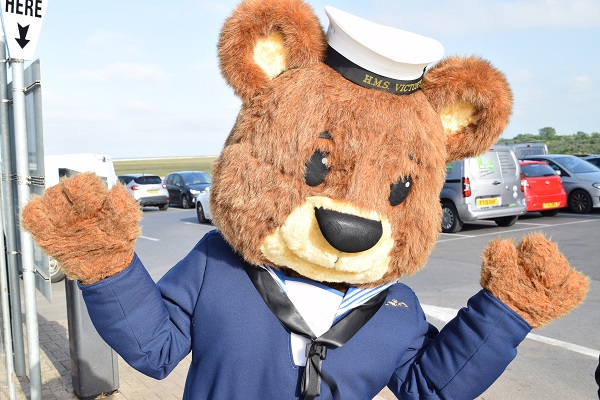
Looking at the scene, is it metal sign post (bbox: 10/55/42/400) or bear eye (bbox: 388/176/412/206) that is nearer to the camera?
bear eye (bbox: 388/176/412/206)

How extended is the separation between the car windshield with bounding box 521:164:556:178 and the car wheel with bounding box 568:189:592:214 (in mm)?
1420

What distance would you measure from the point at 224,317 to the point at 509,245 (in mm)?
846

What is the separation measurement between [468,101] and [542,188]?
12316 millimetres

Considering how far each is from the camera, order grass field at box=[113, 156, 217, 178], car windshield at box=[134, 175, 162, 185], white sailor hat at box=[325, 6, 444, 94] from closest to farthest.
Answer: white sailor hat at box=[325, 6, 444, 94]
car windshield at box=[134, 175, 162, 185]
grass field at box=[113, 156, 217, 178]

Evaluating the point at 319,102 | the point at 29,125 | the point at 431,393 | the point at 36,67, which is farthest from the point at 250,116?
the point at 29,125

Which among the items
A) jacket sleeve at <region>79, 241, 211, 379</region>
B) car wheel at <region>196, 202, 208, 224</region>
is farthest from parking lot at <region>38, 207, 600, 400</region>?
jacket sleeve at <region>79, 241, 211, 379</region>

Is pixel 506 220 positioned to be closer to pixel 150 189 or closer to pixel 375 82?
pixel 375 82

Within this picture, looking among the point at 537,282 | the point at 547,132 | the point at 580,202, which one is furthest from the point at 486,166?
the point at 547,132

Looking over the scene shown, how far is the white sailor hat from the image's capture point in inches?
65.4

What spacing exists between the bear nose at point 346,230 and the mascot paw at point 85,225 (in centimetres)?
51

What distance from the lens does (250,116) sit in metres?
1.74

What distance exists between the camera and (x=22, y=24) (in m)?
3.16

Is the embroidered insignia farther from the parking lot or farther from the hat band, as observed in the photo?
the hat band

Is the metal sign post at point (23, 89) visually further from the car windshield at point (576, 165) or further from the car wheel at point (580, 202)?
the car windshield at point (576, 165)
